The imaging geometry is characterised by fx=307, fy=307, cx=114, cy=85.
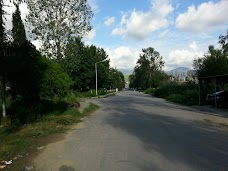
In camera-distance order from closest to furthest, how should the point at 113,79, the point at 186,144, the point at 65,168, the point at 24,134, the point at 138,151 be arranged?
the point at 65,168, the point at 138,151, the point at 186,144, the point at 24,134, the point at 113,79

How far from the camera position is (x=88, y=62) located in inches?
2581

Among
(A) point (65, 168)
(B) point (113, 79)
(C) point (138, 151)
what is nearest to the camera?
(A) point (65, 168)

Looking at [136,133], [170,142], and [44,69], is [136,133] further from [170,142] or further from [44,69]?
[44,69]

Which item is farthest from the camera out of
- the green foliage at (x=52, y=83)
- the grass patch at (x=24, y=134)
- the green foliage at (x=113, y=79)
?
the green foliage at (x=113, y=79)

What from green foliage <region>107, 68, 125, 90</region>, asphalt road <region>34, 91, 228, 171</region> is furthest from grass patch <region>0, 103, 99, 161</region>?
green foliage <region>107, 68, 125, 90</region>

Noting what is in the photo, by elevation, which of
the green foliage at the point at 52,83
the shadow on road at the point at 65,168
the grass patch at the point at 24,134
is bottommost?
the grass patch at the point at 24,134

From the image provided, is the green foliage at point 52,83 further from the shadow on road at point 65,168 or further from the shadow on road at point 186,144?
the shadow on road at point 65,168

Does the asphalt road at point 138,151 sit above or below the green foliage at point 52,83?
below

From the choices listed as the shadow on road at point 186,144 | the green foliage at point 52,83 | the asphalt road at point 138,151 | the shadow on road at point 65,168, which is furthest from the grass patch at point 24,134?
the shadow on road at point 186,144

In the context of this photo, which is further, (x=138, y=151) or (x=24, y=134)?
(x=24, y=134)

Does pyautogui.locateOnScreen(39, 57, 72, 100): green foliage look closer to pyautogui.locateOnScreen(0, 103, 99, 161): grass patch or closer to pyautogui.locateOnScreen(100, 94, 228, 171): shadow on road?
pyautogui.locateOnScreen(0, 103, 99, 161): grass patch

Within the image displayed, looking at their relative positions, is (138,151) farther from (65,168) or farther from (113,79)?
(113,79)

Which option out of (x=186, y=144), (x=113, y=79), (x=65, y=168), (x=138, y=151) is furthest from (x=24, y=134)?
(x=113, y=79)

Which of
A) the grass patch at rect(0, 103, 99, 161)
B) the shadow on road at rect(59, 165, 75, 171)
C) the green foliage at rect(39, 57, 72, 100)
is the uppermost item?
the green foliage at rect(39, 57, 72, 100)
